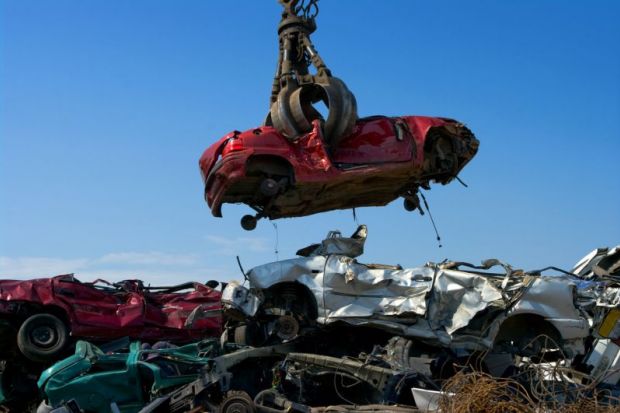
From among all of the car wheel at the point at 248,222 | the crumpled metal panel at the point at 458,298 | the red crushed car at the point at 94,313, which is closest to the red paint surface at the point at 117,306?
the red crushed car at the point at 94,313

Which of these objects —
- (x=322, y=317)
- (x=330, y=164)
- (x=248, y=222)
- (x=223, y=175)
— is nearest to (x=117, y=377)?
(x=322, y=317)

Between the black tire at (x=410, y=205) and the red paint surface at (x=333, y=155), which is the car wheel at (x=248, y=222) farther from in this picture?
the black tire at (x=410, y=205)

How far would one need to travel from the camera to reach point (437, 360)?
9734mm

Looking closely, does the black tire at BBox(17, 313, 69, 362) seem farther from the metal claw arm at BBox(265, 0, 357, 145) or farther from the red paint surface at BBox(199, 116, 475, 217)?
the metal claw arm at BBox(265, 0, 357, 145)

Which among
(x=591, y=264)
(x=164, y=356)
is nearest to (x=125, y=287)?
(x=164, y=356)

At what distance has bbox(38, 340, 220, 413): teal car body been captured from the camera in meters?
8.80

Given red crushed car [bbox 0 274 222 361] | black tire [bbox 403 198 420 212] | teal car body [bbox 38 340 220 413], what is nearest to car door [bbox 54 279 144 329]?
red crushed car [bbox 0 274 222 361]

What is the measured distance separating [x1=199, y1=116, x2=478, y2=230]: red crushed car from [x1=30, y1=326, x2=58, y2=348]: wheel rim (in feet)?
10.4

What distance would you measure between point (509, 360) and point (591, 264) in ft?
11.6

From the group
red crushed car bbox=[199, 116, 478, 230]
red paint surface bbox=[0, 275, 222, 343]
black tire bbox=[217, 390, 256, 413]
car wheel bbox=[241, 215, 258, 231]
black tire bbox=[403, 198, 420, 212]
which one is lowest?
black tire bbox=[217, 390, 256, 413]

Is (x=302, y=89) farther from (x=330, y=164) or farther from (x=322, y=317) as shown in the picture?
(x=322, y=317)

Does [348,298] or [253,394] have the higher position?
[348,298]

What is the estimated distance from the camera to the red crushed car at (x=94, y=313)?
1166cm

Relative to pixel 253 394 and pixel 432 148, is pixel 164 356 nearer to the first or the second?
pixel 253 394
